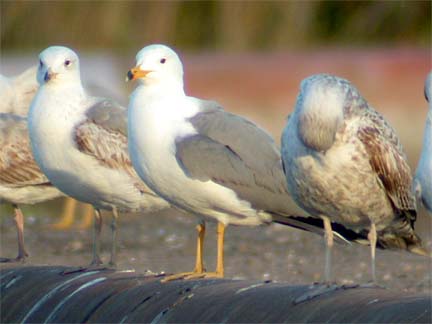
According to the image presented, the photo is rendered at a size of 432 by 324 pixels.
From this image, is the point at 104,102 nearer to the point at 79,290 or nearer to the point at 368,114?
the point at 79,290

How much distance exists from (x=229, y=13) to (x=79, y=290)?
463 inches

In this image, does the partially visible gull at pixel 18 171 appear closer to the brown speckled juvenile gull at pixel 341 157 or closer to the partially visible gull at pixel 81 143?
the partially visible gull at pixel 81 143

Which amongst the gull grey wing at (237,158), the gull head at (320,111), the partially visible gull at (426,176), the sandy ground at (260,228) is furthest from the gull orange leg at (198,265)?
the sandy ground at (260,228)

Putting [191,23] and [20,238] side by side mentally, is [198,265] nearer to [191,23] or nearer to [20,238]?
[20,238]

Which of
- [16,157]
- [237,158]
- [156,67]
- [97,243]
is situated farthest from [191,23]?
[237,158]

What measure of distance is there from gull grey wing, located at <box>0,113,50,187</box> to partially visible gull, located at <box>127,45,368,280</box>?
1.57 meters

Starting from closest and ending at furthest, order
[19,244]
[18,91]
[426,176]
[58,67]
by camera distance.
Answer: [426,176], [58,67], [19,244], [18,91]

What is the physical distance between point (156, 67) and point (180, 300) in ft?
5.40

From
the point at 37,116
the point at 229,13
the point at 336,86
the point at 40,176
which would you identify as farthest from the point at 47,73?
the point at 229,13

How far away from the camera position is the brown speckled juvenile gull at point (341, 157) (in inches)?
231

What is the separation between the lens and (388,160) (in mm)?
6148

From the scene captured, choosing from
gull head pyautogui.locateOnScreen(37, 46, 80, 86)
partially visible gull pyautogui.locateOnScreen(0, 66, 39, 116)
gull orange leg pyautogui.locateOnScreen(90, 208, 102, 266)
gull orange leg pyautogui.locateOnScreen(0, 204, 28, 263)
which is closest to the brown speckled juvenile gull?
gull orange leg pyautogui.locateOnScreen(90, 208, 102, 266)

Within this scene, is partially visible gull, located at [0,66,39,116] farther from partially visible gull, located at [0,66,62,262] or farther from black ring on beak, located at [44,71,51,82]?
black ring on beak, located at [44,71,51,82]

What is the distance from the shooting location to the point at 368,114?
610 cm
